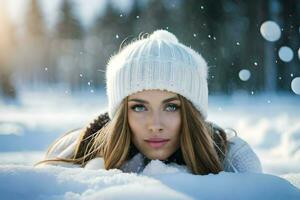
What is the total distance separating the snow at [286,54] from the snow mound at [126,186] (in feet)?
36.7

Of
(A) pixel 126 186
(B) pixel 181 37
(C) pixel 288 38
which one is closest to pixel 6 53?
(B) pixel 181 37

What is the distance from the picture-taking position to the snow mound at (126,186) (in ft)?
4.14

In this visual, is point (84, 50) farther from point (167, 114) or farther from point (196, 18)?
point (167, 114)

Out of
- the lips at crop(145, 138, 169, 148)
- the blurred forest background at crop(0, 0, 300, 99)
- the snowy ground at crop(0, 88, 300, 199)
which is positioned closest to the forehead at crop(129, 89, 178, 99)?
the lips at crop(145, 138, 169, 148)

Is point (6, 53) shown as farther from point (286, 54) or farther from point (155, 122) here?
point (155, 122)

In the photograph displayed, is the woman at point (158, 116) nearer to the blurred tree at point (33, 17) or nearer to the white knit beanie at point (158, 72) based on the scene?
the white knit beanie at point (158, 72)

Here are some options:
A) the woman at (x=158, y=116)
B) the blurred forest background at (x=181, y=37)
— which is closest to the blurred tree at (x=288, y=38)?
the blurred forest background at (x=181, y=37)

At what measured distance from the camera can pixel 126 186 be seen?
1.29m

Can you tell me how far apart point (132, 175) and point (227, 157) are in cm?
83

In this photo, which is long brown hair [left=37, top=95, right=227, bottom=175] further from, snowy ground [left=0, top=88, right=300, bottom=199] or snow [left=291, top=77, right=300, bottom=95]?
snow [left=291, top=77, right=300, bottom=95]

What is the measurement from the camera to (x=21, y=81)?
1684cm

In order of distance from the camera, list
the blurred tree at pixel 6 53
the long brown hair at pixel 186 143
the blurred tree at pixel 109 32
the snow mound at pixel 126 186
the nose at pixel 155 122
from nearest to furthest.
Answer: the snow mound at pixel 126 186 → the nose at pixel 155 122 → the long brown hair at pixel 186 143 → the blurred tree at pixel 6 53 → the blurred tree at pixel 109 32

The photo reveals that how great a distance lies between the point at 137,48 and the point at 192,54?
200 millimetres

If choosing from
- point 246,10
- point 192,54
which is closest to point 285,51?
point 246,10
